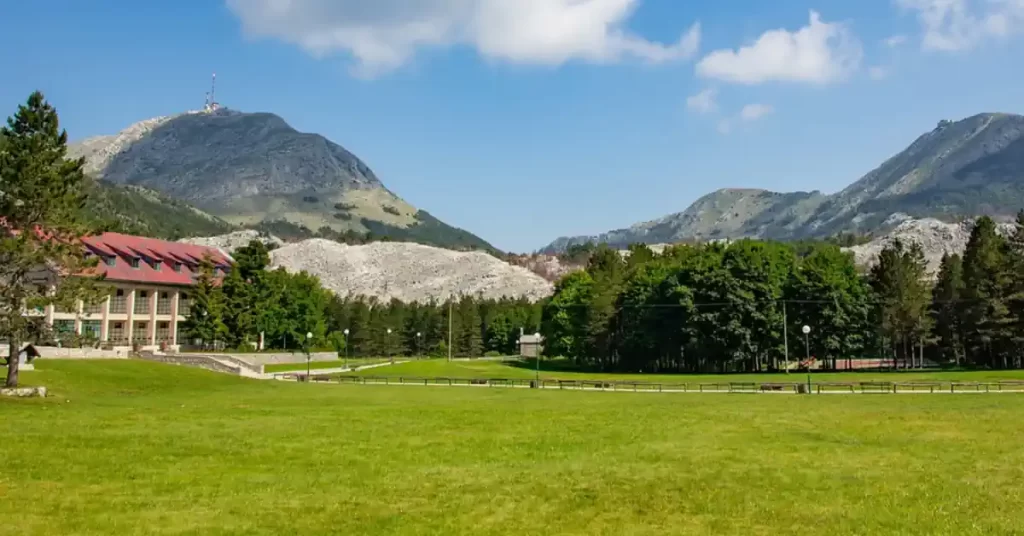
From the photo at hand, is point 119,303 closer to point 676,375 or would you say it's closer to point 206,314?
point 206,314

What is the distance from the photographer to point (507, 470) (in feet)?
61.3

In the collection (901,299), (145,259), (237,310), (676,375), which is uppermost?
(145,259)

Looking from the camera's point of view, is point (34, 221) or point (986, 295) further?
point (986, 295)

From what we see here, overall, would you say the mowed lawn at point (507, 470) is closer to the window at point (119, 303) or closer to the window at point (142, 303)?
the window at point (119, 303)

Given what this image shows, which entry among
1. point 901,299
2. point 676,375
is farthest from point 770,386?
point 901,299

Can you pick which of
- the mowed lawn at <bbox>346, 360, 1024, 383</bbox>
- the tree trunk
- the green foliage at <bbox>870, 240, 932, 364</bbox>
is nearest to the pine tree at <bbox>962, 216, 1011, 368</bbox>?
the green foliage at <bbox>870, 240, 932, 364</bbox>

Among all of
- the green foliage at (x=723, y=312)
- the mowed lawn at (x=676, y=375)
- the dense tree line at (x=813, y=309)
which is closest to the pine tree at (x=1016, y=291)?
the dense tree line at (x=813, y=309)

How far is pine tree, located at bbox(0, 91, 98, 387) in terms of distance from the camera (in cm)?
3819

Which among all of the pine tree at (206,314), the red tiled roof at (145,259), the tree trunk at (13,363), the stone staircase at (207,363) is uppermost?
the red tiled roof at (145,259)

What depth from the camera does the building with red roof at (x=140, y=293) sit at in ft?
278

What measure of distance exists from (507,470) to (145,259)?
85080mm

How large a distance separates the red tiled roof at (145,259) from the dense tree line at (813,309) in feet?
176

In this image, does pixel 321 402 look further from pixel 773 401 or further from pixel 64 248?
pixel 773 401

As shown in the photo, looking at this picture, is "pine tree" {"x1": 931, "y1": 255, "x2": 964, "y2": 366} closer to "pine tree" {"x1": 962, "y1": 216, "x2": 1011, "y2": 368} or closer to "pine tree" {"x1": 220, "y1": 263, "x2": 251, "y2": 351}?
"pine tree" {"x1": 962, "y1": 216, "x2": 1011, "y2": 368}
